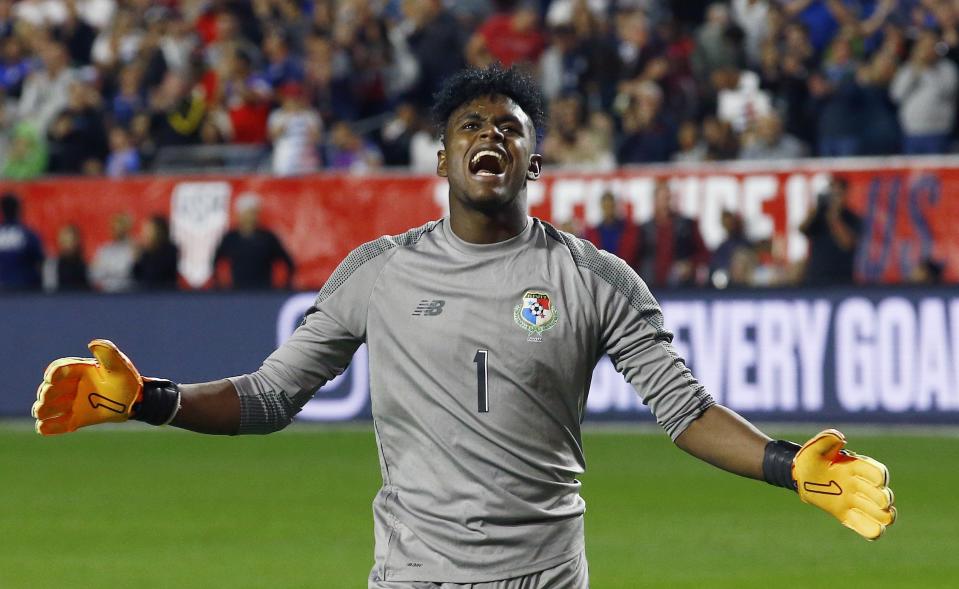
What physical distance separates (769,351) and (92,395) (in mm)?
11080

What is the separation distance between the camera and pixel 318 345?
14.9 feet

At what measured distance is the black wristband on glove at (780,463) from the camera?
4.08 meters

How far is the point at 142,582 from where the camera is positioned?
8.42 metres

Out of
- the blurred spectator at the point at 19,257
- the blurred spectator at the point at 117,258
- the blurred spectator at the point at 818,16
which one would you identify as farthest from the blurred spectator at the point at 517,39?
the blurred spectator at the point at 19,257

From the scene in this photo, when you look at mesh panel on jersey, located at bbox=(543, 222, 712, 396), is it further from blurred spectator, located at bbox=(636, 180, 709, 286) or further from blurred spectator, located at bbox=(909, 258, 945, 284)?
blurred spectator, located at bbox=(636, 180, 709, 286)

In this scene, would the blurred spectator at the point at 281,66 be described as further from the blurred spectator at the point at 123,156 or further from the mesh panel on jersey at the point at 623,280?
the mesh panel on jersey at the point at 623,280

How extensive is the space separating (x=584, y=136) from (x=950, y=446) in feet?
17.8

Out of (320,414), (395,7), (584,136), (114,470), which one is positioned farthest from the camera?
(395,7)

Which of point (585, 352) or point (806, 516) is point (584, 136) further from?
point (585, 352)

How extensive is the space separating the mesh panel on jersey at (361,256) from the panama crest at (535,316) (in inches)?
15.2

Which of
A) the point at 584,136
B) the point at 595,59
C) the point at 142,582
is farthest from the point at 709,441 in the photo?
the point at 595,59

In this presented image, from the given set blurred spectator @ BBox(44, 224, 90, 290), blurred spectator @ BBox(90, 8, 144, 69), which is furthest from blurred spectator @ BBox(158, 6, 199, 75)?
blurred spectator @ BBox(44, 224, 90, 290)

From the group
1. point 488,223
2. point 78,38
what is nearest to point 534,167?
point 488,223

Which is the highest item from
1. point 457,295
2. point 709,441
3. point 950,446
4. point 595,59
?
point 595,59
